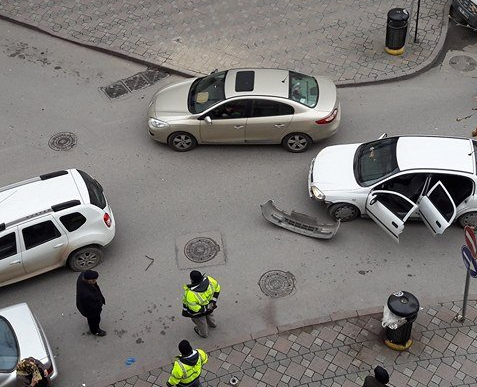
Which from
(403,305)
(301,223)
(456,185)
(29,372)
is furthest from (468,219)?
(29,372)

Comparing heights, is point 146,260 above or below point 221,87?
below

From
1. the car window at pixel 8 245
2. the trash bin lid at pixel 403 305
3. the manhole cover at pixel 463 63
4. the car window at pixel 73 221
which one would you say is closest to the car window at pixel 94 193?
the car window at pixel 73 221

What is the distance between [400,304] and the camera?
11078 millimetres

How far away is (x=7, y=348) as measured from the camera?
35.2ft

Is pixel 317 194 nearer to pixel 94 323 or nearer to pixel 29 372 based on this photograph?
pixel 94 323

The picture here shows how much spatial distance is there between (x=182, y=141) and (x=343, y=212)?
391 centimetres

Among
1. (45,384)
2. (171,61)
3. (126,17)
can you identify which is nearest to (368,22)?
(171,61)

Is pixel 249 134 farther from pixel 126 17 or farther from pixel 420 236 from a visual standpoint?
pixel 126 17

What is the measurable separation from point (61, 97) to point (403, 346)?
1005 cm

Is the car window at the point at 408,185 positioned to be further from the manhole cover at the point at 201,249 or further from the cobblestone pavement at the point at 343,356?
the manhole cover at the point at 201,249

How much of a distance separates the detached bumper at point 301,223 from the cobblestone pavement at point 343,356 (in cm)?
185

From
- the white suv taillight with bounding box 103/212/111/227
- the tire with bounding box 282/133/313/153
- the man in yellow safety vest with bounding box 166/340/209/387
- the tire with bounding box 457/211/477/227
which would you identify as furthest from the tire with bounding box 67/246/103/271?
the tire with bounding box 457/211/477/227

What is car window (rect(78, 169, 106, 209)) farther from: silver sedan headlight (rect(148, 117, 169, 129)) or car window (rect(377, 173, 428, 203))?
car window (rect(377, 173, 428, 203))

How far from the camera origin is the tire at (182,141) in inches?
594
